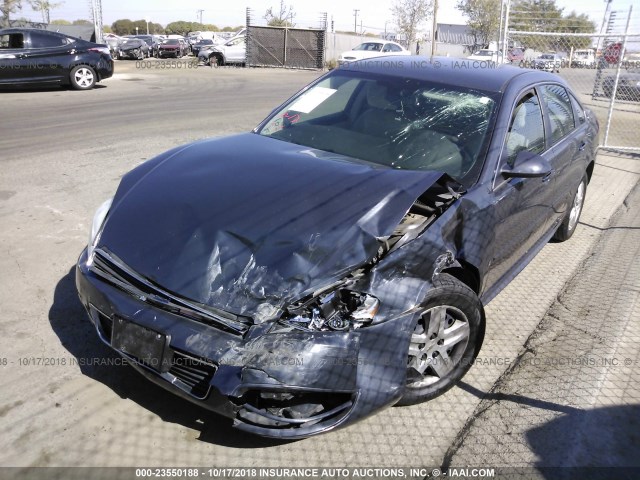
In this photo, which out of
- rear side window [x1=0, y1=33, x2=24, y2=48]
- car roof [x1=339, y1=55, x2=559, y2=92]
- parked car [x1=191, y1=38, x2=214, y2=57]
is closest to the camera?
car roof [x1=339, y1=55, x2=559, y2=92]

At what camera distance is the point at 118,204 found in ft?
10.8

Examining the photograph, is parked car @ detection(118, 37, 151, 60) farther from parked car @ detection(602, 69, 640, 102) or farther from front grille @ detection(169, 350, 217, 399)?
front grille @ detection(169, 350, 217, 399)

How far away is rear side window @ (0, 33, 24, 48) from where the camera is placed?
13934mm

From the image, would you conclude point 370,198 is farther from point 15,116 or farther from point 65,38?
point 65,38

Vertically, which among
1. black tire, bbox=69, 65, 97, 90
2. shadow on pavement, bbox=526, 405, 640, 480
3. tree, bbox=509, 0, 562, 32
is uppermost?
tree, bbox=509, 0, 562, 32

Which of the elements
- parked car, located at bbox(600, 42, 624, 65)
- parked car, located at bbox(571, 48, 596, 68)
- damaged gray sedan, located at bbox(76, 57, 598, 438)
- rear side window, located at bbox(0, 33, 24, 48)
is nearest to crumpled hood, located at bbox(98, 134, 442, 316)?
damaged gray sedan, located at bbox(76, 57, 598, 438)

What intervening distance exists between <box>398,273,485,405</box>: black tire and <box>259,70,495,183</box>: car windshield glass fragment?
81 centimetres

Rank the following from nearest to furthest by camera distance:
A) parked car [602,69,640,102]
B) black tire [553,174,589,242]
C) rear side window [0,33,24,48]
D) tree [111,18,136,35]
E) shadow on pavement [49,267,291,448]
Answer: shadow on pavement [49,267,291,448] < black tire [553,174,589,242] < parked car [602,69,640,102] < rear side window [0,33,24,48] < tree [111,18,136,35]

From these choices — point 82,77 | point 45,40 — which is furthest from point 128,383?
point 82,77

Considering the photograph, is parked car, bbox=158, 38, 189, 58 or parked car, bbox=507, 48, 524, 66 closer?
parked car, bbox=507, 48, 524, 66

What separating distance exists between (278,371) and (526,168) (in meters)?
2.12

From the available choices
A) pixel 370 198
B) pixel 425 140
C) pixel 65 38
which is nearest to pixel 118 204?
pixel 370 198

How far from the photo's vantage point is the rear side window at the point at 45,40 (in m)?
14.3

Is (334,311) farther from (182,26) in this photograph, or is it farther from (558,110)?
(182,26)
